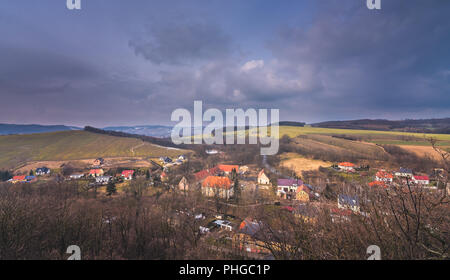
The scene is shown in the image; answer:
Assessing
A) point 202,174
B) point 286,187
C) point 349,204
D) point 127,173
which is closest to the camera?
point 349,204

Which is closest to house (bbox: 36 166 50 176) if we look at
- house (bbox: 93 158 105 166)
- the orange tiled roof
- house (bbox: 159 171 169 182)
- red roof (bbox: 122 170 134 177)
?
house (bbox: 93 158 105 166)

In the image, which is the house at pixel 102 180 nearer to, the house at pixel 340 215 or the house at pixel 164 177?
the house at pixel 164 177

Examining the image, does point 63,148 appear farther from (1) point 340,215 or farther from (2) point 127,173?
(1) point 340,215

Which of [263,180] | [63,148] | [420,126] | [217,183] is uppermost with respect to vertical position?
[420,126]

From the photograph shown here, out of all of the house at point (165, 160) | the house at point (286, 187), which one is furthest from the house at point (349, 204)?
the house at point (165, 160)

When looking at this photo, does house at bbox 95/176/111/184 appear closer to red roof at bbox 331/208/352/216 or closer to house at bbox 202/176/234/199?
house at bbox 202/176/234/199

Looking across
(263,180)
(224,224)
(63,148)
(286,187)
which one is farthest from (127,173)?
(286,187)
